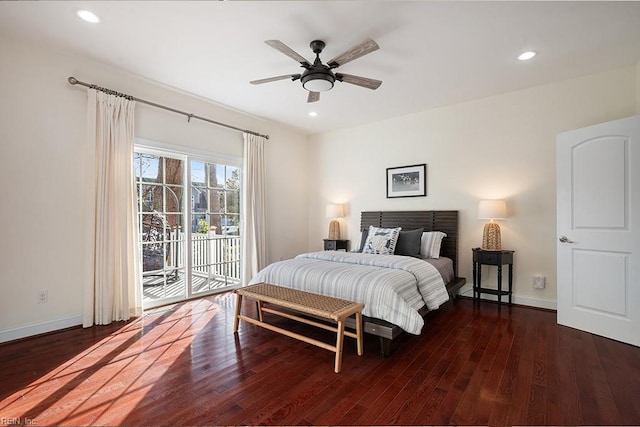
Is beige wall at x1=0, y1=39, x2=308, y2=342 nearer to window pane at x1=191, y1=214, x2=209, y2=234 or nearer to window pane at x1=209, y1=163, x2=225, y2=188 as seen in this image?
window pane at x1=209, y1=163, x2=225, y2=188

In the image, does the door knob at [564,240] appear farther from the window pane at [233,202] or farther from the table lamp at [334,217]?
the window pane at [233,202]

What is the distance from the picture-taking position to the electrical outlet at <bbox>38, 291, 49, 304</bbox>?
2907 mm

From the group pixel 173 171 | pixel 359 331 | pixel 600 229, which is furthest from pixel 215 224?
pixel 600 229

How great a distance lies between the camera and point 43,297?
2926 millimetres

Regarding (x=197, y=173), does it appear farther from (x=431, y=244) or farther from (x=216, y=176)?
(x=431, y=244)

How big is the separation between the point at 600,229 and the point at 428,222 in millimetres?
1947

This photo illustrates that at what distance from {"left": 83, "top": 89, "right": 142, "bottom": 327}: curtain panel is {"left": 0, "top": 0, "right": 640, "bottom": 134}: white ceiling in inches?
17.0

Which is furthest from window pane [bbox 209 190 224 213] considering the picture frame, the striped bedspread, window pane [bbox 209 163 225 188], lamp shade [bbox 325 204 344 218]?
the picture frame

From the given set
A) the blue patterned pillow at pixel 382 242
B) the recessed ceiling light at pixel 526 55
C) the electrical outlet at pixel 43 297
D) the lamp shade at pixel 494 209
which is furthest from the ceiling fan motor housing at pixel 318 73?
the electrical outlet at pixel 43 297

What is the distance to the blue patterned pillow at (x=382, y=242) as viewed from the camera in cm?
405

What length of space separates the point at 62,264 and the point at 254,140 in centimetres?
297

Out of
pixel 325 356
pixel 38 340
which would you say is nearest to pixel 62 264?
pixel 38 340

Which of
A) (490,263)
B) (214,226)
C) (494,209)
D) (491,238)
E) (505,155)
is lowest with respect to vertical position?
(490,263)

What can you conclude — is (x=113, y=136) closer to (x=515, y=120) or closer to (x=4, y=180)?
(x=4, y=180)
